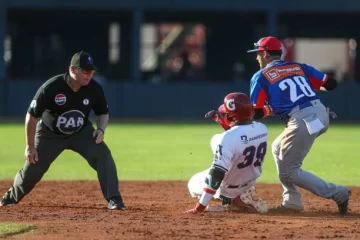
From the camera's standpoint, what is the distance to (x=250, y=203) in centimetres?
1034

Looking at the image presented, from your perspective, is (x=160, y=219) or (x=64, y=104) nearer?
(x=160, y=219)

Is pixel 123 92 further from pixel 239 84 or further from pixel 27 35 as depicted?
pixel 27 35

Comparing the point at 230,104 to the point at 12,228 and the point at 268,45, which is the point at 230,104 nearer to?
the point at 268,45

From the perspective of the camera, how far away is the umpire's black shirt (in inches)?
398

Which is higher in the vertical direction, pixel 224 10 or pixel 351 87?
pixel 224 10

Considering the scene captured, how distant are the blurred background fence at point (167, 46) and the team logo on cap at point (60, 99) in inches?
808

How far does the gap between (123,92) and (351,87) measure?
24.2 ft

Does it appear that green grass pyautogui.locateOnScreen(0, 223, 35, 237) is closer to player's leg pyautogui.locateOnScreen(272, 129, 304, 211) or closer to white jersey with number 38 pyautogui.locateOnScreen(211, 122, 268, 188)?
white jersey with number 38 pyautogui.locateOnScreen(211, 122, 268, 188)

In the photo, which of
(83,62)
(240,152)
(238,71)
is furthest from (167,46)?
(240,152)

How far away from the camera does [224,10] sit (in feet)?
105

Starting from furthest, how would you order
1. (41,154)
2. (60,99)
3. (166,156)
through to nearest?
(166,156) → (41,154) → (60,99)

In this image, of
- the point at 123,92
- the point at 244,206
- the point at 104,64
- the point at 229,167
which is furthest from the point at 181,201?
the point at 104,64

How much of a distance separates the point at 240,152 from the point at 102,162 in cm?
160

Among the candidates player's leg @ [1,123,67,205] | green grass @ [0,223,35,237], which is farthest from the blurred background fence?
green grass @ [0,223,35,237]
